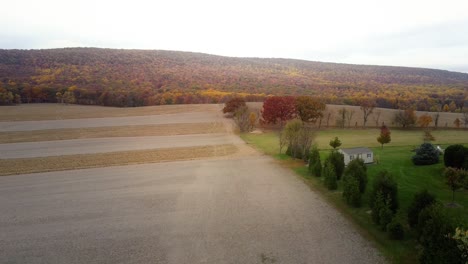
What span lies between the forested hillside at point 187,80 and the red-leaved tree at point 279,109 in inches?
1166

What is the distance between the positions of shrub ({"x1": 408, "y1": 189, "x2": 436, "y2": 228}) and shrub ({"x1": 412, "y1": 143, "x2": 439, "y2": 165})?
44.9ft

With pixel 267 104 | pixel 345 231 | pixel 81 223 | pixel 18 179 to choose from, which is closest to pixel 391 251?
pixel 345 231

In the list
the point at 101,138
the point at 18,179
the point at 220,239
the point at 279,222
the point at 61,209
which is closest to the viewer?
the point at 220,239

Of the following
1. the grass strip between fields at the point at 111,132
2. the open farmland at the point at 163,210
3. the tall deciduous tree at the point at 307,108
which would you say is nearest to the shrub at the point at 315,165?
the open farmland at the point at 163,210

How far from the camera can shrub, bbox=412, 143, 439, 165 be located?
2828cm

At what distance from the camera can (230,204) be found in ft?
71.3

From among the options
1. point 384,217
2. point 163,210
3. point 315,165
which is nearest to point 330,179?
point 315,165

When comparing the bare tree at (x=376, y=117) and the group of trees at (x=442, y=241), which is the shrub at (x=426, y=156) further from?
the bare tree at (x=376, y=117)

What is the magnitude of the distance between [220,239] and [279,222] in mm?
3964

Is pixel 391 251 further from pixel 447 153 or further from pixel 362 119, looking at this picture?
pixel 362 119

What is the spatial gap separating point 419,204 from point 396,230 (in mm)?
1949

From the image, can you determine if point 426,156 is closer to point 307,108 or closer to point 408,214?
point 408,214

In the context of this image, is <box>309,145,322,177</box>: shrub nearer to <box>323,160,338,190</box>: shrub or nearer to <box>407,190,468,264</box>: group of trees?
<box>323,160,338,190</box>: shrub

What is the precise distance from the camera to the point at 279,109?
56.8 m
